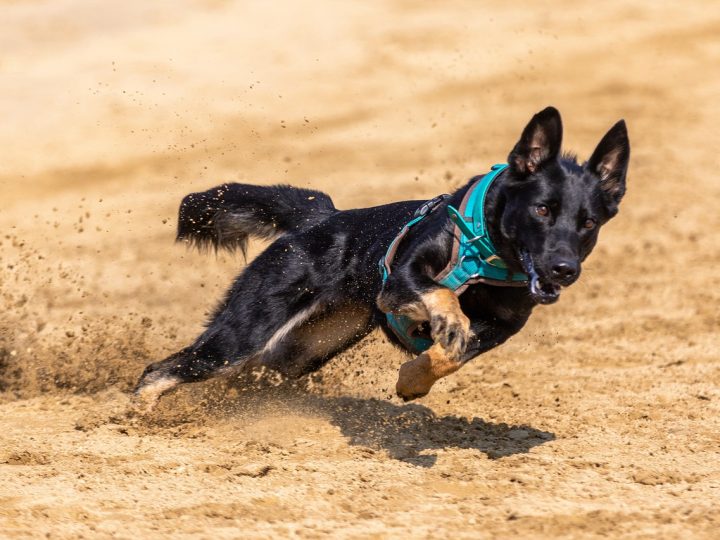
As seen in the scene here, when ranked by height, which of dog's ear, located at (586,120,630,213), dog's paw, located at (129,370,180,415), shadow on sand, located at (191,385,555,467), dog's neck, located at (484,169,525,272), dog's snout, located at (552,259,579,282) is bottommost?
shadow on sand, located at (191,385,555,467)

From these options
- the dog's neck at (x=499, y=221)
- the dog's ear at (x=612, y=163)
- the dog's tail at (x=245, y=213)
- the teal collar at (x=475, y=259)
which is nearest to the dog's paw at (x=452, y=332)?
the teal collar at (x=475, y=259)

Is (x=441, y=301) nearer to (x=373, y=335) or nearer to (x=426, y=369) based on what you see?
(x=426, y=369)

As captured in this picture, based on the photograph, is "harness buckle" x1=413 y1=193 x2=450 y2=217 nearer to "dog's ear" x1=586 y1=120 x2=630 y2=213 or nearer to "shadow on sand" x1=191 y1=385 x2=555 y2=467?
"dog's ear" x1=586 y1=120 x2=630 y2=213

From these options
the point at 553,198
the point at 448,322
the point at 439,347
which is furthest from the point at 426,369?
the point at 553,198

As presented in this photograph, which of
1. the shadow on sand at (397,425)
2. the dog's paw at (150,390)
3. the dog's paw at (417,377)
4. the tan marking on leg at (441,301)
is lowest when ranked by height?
the shadow on sand at (397,425)

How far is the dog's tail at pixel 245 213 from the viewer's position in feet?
18.2

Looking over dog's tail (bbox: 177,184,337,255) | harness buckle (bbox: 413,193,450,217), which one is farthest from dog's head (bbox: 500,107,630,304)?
dog's tail (bbox: 177,184,337,255)

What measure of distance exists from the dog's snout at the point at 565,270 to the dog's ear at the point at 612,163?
0.56 meters

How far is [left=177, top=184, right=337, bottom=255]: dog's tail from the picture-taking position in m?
5.56

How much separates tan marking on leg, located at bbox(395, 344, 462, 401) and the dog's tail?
4.64ft

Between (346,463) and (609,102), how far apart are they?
24.2ft

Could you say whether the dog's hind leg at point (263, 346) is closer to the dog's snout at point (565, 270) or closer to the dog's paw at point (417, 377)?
the dog's paw at point (417, 377)

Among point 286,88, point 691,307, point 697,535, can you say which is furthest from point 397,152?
point 697,535

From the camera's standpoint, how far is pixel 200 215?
224 inches
